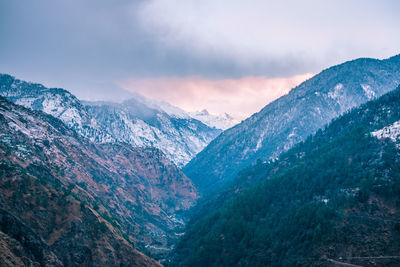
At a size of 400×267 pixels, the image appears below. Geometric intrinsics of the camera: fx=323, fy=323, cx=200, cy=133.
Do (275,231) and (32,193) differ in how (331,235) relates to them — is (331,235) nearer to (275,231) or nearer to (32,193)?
(275,231)

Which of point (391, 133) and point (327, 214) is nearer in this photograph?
point (327, 214)

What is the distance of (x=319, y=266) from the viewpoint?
10719cm

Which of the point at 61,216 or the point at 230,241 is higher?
the point at 230,241

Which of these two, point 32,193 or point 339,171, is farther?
point 339,171

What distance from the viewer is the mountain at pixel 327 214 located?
109 meters

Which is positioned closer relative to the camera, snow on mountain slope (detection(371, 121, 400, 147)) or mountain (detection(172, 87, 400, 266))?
mountain (detection(172, 87, 400, 266))

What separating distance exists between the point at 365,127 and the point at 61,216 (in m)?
170

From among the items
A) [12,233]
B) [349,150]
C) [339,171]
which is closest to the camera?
[12,233]

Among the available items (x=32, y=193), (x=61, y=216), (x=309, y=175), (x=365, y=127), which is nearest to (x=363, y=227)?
(x=309, y=175)

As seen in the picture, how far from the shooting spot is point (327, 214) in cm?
12675

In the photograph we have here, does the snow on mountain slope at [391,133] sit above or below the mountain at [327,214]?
above

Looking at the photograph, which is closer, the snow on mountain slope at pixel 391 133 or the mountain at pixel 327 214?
the mountain at pixel 327 214

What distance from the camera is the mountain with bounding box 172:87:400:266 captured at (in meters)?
109

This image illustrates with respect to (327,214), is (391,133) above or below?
above
